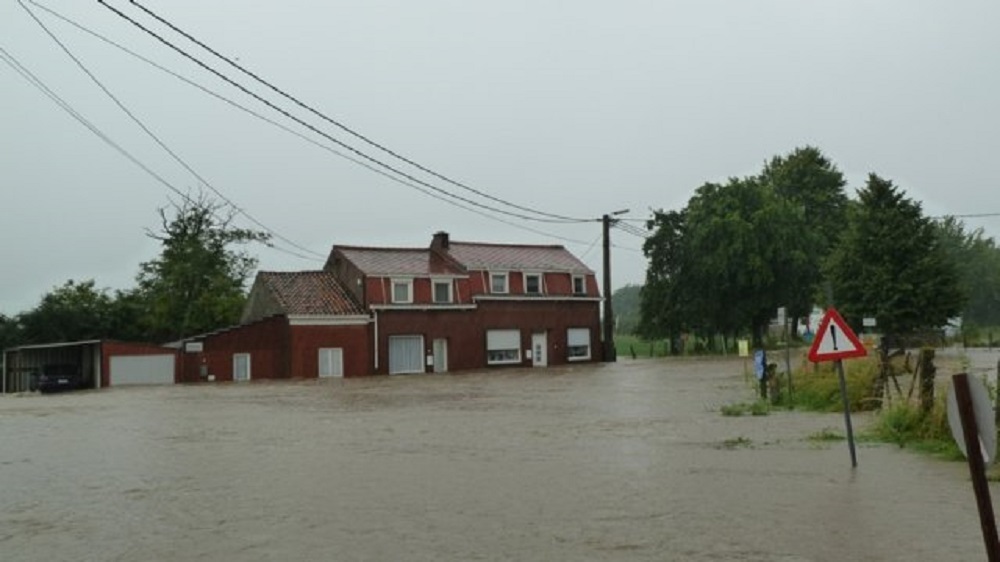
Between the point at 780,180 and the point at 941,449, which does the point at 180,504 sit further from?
the point at 780,180

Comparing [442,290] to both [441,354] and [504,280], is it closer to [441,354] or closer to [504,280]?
[441,354]

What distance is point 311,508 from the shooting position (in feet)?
34.0

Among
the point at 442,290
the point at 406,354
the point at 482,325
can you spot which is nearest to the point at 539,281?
the point at 482,325

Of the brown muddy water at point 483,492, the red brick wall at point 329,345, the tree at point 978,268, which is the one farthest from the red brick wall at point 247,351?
the tree at point 978,268

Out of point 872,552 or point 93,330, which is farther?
point 93,330

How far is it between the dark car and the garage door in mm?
1923

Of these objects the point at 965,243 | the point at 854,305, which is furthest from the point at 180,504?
the point at 965,243

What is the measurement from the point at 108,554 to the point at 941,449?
11326 mm

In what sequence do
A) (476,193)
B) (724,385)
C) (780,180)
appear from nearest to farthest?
(724,385) → (476,193) → (780,180)

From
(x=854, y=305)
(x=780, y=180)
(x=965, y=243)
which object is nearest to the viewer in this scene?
(x=854, y=305)

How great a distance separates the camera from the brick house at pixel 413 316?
52.5 metres

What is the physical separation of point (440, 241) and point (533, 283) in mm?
6674

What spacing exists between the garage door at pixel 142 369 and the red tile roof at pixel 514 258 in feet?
60.6

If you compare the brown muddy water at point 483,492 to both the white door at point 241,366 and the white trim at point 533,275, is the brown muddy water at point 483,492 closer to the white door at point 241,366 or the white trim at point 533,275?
the white door at point 241,366
